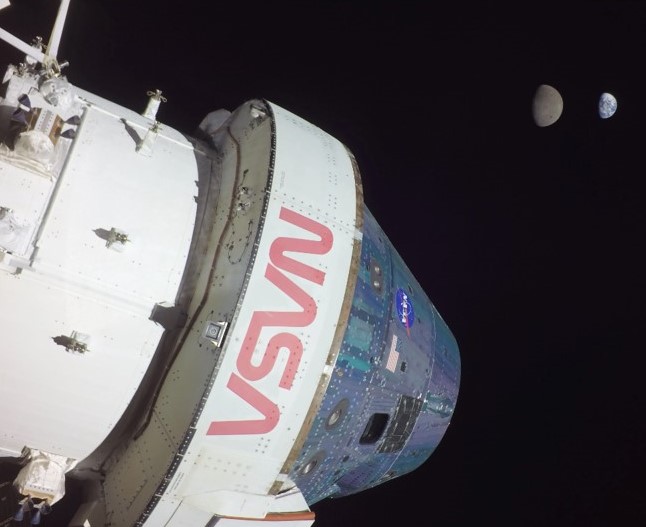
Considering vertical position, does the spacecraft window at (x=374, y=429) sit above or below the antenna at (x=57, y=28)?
below

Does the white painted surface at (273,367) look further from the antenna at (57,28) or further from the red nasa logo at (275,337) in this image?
the antenna at (57,28)

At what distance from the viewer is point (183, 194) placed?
12.2ft

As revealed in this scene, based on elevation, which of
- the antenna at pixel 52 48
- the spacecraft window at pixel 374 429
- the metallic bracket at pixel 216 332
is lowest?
the spacecraft window at pixel 374 429

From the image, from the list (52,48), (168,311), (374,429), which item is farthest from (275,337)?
(52,48)

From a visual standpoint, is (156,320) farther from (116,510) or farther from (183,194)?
(116,510)

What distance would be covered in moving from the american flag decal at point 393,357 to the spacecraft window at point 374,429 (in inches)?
23.4

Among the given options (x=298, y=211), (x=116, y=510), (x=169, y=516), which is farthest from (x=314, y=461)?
(x=298, y=211)

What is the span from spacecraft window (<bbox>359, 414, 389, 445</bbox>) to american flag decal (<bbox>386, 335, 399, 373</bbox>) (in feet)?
1.95

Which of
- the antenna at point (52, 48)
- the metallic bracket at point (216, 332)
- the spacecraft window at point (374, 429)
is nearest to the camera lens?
the metallic bracket at point (216, 332)

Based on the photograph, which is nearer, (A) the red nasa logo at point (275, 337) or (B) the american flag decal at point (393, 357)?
(A) the red nasa logo at point (275, 337)

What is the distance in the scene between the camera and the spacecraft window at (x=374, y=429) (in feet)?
15.1

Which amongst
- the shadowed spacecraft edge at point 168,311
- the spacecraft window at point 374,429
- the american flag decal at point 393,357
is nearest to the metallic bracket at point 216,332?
the shadowed spacecraft edge at point 168,311

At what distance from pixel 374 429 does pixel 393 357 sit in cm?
96

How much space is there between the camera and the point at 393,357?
14.2ft
